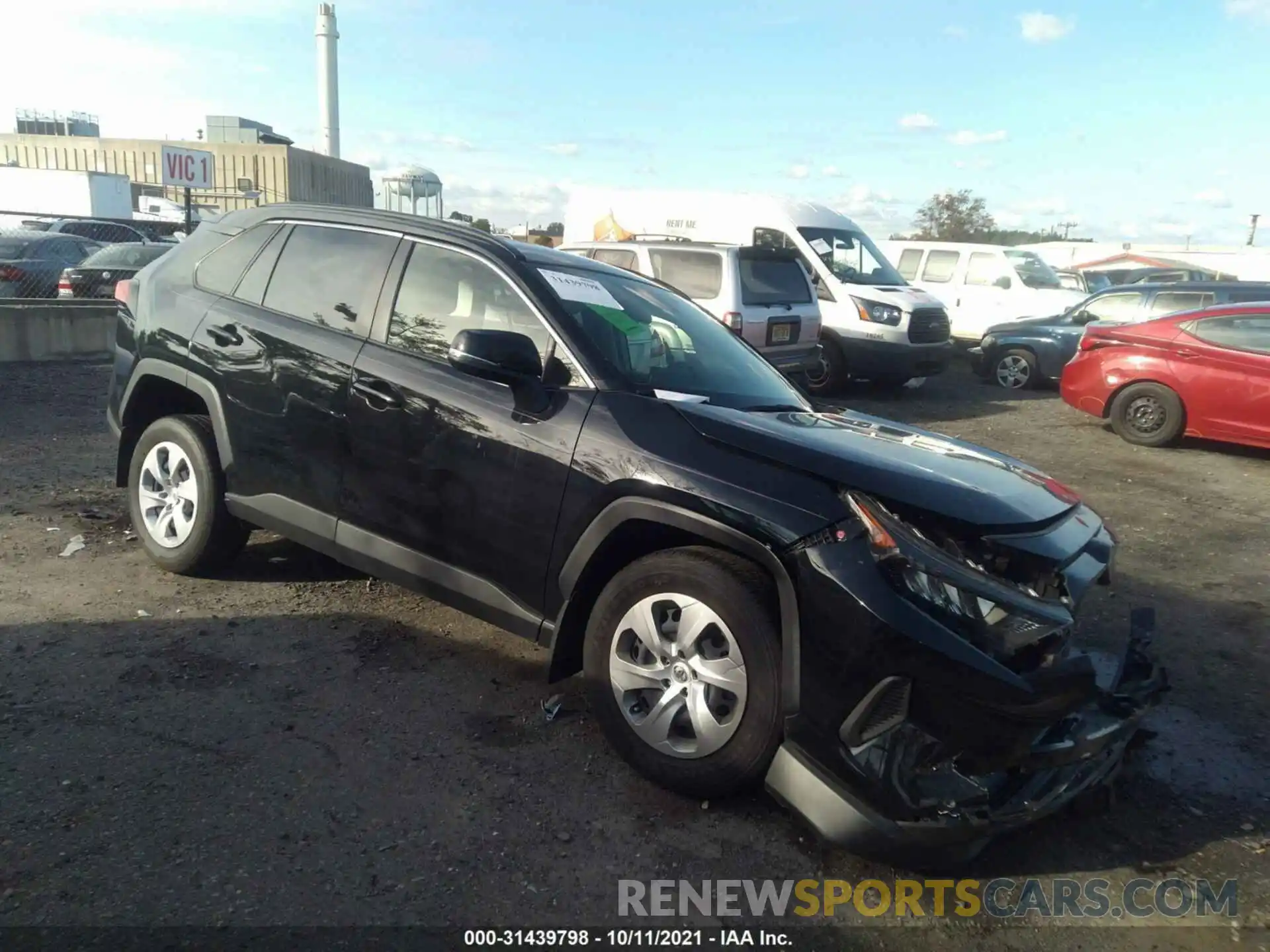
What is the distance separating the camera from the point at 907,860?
8.78 feet

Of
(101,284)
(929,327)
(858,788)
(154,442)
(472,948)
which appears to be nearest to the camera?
(472,948)

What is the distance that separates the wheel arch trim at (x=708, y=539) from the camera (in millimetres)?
2861

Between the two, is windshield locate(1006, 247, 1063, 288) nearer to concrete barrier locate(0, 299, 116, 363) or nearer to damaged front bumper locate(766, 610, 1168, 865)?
concrete barrier locate(0, 299, 116, 363)

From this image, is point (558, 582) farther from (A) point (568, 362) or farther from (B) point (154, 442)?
(B) point (154, 442)

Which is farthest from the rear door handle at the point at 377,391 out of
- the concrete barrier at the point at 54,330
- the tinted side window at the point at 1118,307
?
the tinted side window at the point at 1118,307

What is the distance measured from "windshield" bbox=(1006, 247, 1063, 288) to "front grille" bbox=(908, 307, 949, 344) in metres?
4.32

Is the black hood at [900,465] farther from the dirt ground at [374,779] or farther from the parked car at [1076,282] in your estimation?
the parked car at [1076,282]

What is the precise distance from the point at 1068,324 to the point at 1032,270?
3236mm

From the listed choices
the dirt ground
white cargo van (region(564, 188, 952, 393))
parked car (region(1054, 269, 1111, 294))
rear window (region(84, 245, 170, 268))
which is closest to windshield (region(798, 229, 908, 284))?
white cargo van (region(564, 188, 952, 393))

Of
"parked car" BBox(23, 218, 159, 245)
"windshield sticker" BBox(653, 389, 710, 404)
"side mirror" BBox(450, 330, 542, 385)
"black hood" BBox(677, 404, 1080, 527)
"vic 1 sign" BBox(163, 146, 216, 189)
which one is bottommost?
"black hood" BBox(677, 404, 1080, 527)

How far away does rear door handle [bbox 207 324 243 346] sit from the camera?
14.7 feet

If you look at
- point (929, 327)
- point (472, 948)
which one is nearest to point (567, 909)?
point (472, 948)

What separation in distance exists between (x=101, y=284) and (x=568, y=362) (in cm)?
1401

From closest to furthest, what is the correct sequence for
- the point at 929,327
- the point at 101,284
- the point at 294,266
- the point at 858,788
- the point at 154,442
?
the point at 858,788
the point at 294,266
the point at 154,442
the point at 929,327
the point at 101,284
